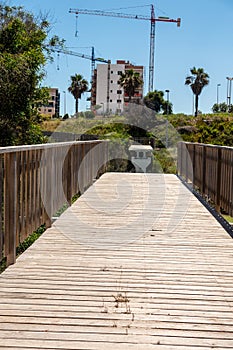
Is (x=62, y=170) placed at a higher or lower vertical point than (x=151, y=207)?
higher

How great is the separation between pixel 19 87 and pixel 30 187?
10.4 meters

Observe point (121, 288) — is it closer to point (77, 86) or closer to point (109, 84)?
point (77, 86)

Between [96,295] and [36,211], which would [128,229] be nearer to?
[36,211]

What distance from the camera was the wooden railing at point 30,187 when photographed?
4074 mm

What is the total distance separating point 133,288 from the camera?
149 inches

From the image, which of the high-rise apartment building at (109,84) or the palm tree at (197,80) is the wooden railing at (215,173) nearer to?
the palm tree at (197,80)

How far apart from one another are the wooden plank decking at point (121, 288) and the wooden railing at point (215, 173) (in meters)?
0.44

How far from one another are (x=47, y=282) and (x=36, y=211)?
1396 millimetres

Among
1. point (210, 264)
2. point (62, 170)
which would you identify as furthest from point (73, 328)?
point (62, 170)

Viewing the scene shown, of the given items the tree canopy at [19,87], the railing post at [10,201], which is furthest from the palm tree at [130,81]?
the railing post at [10,201]

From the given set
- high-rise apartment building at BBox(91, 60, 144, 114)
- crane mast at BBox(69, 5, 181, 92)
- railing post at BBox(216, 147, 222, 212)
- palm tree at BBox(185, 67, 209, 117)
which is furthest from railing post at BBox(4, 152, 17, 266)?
high-rise apartment building at BBox(91, 60, 144, 114)

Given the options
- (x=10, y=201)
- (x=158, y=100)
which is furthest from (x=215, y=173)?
(x=158, y=100)

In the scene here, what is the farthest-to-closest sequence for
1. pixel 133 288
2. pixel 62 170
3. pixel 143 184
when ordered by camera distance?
1. pixel 143 184
2. pixel 62 170
3. pixel 133 288

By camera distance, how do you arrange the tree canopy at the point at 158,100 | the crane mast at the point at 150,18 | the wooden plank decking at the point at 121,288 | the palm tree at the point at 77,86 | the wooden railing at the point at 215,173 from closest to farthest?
the wooden plank decking at the point at 121,288 → the wooden railing at the point at 215,173 → the palm tree at the point at 77,86 → the tree canopy at the point at 158,100 → the crane mast at the point at 150,18
